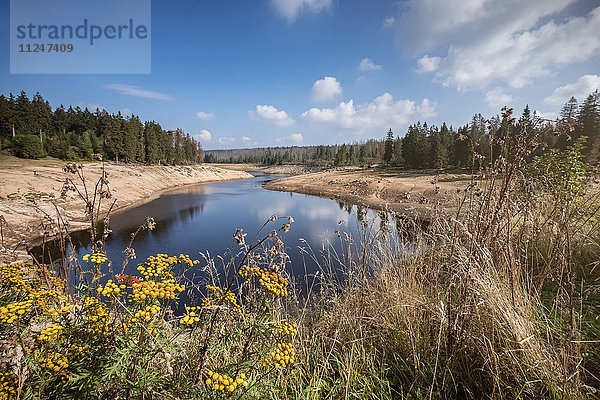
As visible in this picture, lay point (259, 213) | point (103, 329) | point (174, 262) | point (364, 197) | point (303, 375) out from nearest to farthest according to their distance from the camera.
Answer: point (103, 329)
point (174, 262)
point (303, 375)
point (259, 213)
point (364, 197)

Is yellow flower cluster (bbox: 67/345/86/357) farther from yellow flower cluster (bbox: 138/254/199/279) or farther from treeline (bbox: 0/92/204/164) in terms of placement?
treeline (bbox: 0/92/204/164)

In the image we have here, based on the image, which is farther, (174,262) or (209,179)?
(209,179)

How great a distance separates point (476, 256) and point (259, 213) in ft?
56.5

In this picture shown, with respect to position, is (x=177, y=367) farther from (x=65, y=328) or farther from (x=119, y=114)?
(x=119, y=114)

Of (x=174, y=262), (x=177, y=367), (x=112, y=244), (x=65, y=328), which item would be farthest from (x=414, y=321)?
(x=112, y=244)

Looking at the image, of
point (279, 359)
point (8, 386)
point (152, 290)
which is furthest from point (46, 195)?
point (279, 359)

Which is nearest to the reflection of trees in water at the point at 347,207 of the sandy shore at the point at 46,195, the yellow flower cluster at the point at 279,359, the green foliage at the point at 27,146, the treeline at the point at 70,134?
the sandy shore at the point at 46,195

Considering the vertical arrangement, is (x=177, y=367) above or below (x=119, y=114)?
below

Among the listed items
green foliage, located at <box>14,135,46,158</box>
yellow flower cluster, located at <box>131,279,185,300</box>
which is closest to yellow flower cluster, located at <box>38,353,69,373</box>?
yellow flower cluster, located at <box>131,279,185,300</box>

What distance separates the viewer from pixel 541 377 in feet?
4.95

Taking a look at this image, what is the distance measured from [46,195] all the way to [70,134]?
36.6m

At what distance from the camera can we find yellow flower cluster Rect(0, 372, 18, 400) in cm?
121

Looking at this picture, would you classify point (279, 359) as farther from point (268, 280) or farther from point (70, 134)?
point (70, 134)

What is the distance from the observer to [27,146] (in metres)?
31.1
